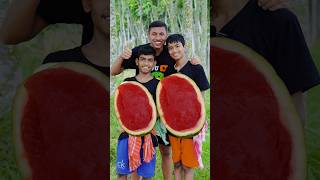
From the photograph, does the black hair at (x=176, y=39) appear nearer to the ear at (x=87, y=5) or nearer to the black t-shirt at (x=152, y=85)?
the black t-shirt at (x=152, y=85)

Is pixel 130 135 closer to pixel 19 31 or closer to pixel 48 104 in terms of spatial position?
pixel 48 104

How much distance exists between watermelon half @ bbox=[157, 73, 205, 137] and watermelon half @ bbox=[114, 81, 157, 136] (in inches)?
3.9

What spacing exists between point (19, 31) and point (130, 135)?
4.00 ft

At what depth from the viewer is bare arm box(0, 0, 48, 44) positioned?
14.8 feet

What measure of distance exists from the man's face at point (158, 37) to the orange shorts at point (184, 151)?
72cm

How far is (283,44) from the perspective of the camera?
4.34 meters

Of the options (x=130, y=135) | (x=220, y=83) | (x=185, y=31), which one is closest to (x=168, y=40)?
(x=185, y=31)

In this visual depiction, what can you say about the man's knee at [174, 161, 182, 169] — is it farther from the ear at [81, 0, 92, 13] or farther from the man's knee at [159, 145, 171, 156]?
the ear at [81, 0, 92, 13]

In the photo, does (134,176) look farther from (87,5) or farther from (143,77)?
(87,5)

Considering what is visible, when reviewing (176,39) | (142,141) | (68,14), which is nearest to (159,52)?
(176,39)

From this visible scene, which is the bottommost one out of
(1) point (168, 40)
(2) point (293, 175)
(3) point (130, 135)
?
(2) point (293, 175)

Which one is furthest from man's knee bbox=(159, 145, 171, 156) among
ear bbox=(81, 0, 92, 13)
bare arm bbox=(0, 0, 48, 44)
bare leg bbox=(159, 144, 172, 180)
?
bare arm bbox=(0, 0, 48, 44)

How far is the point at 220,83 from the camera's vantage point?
4.35 meters

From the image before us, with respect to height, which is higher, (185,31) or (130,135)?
(185,31)
